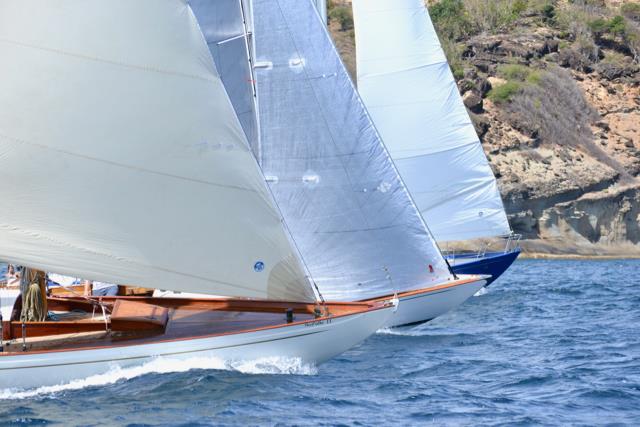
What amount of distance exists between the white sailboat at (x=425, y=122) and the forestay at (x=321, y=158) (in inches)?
392

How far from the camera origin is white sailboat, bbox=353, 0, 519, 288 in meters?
29.6

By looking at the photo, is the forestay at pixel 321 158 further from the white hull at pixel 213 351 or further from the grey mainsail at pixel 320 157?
the white hull at pixel 213 351

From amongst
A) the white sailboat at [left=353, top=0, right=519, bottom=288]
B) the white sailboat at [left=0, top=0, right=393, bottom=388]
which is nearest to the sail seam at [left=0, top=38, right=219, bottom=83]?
the white sailboat at [left=0, top=0, right=393, bottom=388]

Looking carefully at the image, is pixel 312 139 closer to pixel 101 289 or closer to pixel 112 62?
pixel 101 289

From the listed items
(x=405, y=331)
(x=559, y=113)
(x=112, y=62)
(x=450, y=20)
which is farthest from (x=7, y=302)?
(x=450, y=20)

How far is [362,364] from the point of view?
Result: 16.5 metres

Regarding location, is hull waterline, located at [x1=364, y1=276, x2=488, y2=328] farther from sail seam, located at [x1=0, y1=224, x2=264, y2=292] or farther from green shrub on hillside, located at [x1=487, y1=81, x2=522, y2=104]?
green shrub on hillside, located at [x1=487, y1=81, x2=522, y2=104]

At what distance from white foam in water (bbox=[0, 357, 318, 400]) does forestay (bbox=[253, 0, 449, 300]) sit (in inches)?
175

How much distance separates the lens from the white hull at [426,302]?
20.6 metres

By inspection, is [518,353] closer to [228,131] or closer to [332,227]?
[332,227]

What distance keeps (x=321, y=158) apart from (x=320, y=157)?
1.0 inches

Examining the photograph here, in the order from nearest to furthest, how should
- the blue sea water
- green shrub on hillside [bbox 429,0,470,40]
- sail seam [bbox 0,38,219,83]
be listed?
the blue sea water
sail seam [bbox 0,38,219,83]
green shrub on hillside [bbox 429,0,470,40]

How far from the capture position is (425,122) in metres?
30.1

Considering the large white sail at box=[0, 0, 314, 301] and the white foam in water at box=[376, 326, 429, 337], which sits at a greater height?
the large white sail at box=[0, 0, 314, 301]
